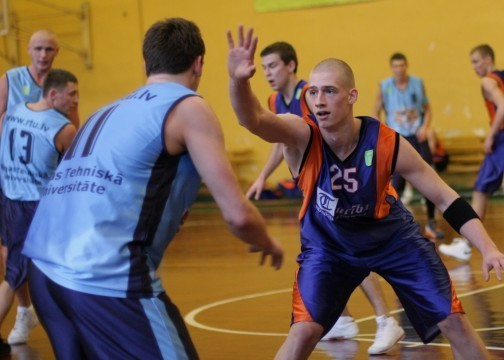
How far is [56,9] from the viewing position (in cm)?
1817

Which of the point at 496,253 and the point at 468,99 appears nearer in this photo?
the point at 496,253

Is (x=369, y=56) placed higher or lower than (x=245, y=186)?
higher

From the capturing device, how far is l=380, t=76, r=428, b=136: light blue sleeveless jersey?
11086mm

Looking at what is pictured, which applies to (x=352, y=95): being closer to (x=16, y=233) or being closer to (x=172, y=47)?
(x=172, y=47)

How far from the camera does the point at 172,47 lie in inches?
114

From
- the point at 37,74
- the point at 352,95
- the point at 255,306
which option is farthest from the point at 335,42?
the point at 352,95

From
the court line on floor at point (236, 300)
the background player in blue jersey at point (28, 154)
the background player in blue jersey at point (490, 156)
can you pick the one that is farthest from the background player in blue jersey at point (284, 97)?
the background player in blue jersey at point (490, 156)

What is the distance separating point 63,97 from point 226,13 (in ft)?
37.0

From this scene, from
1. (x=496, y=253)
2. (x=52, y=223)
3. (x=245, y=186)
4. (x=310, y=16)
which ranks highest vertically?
(x=310, y=16)

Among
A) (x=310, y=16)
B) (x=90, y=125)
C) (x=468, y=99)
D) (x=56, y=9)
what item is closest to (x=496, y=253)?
(x=90, y=125)

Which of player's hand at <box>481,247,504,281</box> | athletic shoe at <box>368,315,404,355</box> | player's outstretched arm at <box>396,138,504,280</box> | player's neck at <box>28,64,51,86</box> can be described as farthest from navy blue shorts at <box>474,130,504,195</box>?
player's hand at <box>481,247,504,281</box>

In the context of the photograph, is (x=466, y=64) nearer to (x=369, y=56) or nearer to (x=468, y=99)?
(x=468, y=99)

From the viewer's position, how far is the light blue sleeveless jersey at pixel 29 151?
560cm

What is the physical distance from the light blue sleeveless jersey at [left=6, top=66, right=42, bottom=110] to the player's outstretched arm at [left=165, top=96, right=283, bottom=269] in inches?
141
